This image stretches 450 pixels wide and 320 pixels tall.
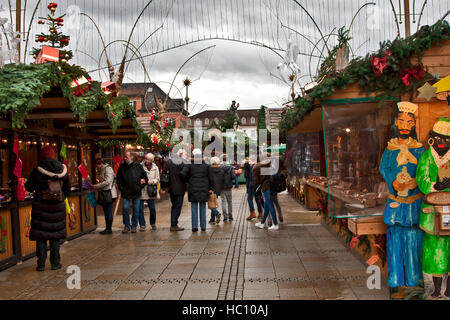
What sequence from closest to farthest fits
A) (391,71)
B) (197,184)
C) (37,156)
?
(391,71)
(37,156)
(197,184)

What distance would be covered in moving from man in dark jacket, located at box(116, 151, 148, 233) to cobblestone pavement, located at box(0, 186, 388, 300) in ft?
1.62

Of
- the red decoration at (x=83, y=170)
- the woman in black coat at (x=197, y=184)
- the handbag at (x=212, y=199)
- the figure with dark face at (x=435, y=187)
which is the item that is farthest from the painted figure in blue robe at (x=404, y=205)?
the red decoration at (x=83, y=170)

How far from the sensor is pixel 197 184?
1125 cm

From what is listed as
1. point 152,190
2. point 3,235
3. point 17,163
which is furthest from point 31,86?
point 152,190

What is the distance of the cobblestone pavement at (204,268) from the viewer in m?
6.07

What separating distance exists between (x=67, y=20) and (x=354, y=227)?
637cm

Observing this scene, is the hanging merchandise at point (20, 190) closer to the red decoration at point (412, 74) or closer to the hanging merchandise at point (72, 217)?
the hanging merchandise at point (72, 217)

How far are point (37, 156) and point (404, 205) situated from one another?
265 inches

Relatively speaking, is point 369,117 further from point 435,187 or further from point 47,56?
point 47,56

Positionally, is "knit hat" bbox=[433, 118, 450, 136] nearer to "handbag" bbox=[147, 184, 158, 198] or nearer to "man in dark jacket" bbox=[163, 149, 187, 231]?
"man in dark jacket" bbox=[163, 149, 187, 231]

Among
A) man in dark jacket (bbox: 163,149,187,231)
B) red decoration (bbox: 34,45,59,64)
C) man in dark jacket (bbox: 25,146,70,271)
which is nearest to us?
red decoration (bbox: 34,45,59,64)

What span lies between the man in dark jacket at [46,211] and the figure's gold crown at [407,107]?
5.03 m

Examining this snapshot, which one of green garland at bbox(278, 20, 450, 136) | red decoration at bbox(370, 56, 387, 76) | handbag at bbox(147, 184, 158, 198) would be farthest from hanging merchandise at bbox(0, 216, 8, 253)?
red decoration at bbox(370, 56, 387, 76)

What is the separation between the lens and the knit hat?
16.9 feet
